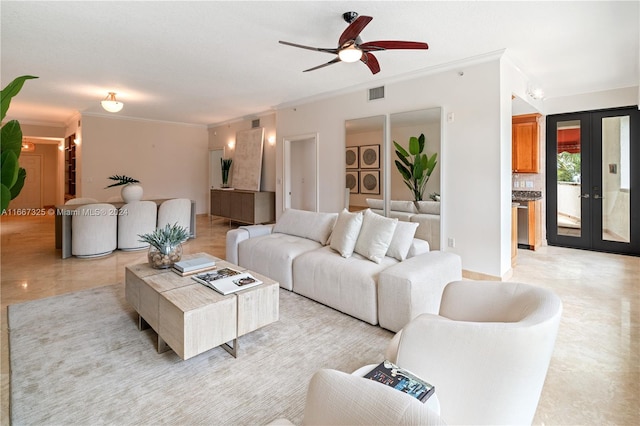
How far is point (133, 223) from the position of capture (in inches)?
215

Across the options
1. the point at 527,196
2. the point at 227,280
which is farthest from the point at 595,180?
the point at 227,280

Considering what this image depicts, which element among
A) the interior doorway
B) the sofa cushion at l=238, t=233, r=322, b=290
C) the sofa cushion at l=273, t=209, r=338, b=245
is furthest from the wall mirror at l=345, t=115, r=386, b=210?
the sofa cushion at l=238, t=233, r=322, b=290

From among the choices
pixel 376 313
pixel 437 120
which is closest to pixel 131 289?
pixel 376 313

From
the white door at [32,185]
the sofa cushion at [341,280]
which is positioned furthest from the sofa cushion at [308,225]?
the white door at [32,185]

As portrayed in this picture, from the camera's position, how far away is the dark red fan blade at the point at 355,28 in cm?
250

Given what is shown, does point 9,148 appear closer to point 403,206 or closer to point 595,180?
point 403,206

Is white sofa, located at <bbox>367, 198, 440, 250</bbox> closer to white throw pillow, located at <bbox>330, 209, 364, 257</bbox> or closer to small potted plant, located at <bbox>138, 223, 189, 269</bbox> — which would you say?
white throw pillow, located at <bbox>330, 209, 364, 257</bbox>

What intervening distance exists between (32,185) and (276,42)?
501 inches

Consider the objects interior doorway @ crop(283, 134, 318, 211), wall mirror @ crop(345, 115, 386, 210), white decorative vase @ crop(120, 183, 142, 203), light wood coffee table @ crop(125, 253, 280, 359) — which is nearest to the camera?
light wood coffee table @ crop(125, 253, 280, 359)

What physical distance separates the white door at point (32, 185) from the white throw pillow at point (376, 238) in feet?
44.2

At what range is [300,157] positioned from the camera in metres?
6.88

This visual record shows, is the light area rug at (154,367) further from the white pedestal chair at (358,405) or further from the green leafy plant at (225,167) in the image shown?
the green leafy plant at (225,167)

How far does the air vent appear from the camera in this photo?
5.02 m

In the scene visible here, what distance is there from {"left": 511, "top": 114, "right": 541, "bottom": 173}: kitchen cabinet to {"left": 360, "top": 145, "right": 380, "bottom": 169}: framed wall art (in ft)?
9.25
